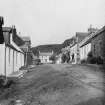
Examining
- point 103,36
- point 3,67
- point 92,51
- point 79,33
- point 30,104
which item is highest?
point 79,33

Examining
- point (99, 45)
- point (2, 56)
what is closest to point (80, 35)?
point (99, 45)

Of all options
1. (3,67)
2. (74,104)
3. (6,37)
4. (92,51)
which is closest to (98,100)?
(74,104)

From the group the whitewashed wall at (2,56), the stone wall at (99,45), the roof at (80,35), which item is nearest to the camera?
the whitewashed wall at (2,56)

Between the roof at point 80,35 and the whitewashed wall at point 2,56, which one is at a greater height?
the roof at point 80,35

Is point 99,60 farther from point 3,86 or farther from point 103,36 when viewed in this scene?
point 3,86

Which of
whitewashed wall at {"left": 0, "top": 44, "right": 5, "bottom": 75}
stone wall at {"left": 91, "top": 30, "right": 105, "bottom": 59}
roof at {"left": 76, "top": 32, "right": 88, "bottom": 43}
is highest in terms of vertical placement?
roof at {"left": 76, "top": 32, "right": 88, "bottom": 43}

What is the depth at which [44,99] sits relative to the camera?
714 cm

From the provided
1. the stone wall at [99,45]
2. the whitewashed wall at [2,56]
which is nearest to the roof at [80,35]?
the stone wall at [99,45]

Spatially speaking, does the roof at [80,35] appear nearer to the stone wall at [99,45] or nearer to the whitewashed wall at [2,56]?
the stone wall at [99,45]

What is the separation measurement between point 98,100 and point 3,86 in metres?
6.05

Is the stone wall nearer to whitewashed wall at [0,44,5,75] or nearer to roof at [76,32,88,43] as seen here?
whitewashed wall at [0,44,5,75]

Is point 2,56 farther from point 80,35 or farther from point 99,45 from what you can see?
point 80,35

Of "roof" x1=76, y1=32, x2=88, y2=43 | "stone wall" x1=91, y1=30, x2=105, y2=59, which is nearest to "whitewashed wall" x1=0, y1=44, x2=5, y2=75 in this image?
"stone wall" x1=91, y1=30, x2=105, y2=59

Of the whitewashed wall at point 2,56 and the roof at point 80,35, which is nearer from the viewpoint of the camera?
the whitewashed wall at point 2,56
